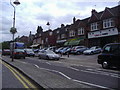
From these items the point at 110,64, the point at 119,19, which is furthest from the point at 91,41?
the point at 110,64

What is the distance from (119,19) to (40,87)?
2939cm

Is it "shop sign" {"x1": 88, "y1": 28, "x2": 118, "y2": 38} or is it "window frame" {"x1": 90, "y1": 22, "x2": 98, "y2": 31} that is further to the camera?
"window frame" {"x1": 90, "y1": 22, "x2": 98, "y2": 31}

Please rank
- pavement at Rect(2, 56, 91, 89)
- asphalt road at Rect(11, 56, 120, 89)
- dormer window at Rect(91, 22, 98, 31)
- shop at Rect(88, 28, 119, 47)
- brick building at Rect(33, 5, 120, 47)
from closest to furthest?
1. pavement at Rect(2, 56, 91, 89)
2. asphalt road at Rect(11, 56, 120, 89)
3. shop at Rect(88, 28, 119, 47)
4. brick building at Rect(33, 5, 120, 47)
5. dormer window at Rect(91, 22, 98, 31)

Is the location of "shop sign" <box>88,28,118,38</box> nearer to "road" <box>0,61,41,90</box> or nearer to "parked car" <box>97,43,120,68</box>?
"parked car" <box>97,43,120,68</box>

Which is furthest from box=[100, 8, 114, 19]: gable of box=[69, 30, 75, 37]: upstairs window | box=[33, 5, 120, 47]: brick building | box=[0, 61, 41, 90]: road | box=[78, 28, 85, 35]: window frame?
box=[0, 61, 41, 90]: road

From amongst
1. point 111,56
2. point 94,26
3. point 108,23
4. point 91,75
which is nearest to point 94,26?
point 94,26

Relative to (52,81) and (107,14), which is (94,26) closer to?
(107,14)

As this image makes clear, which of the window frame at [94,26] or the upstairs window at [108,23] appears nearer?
the upstairs window at [108,23]

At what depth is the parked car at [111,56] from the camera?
33.1 feet

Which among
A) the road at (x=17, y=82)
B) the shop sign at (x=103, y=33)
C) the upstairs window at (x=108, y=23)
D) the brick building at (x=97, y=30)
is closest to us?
the road at (x=17, y=82)

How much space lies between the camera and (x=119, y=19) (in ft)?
102

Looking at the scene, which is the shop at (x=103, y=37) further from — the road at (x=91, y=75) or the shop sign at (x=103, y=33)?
the road at (x=91, y=75)

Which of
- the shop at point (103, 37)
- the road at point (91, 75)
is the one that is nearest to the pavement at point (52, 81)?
the road at point (91, 75)

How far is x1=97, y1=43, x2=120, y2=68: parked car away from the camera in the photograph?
10.1 m
